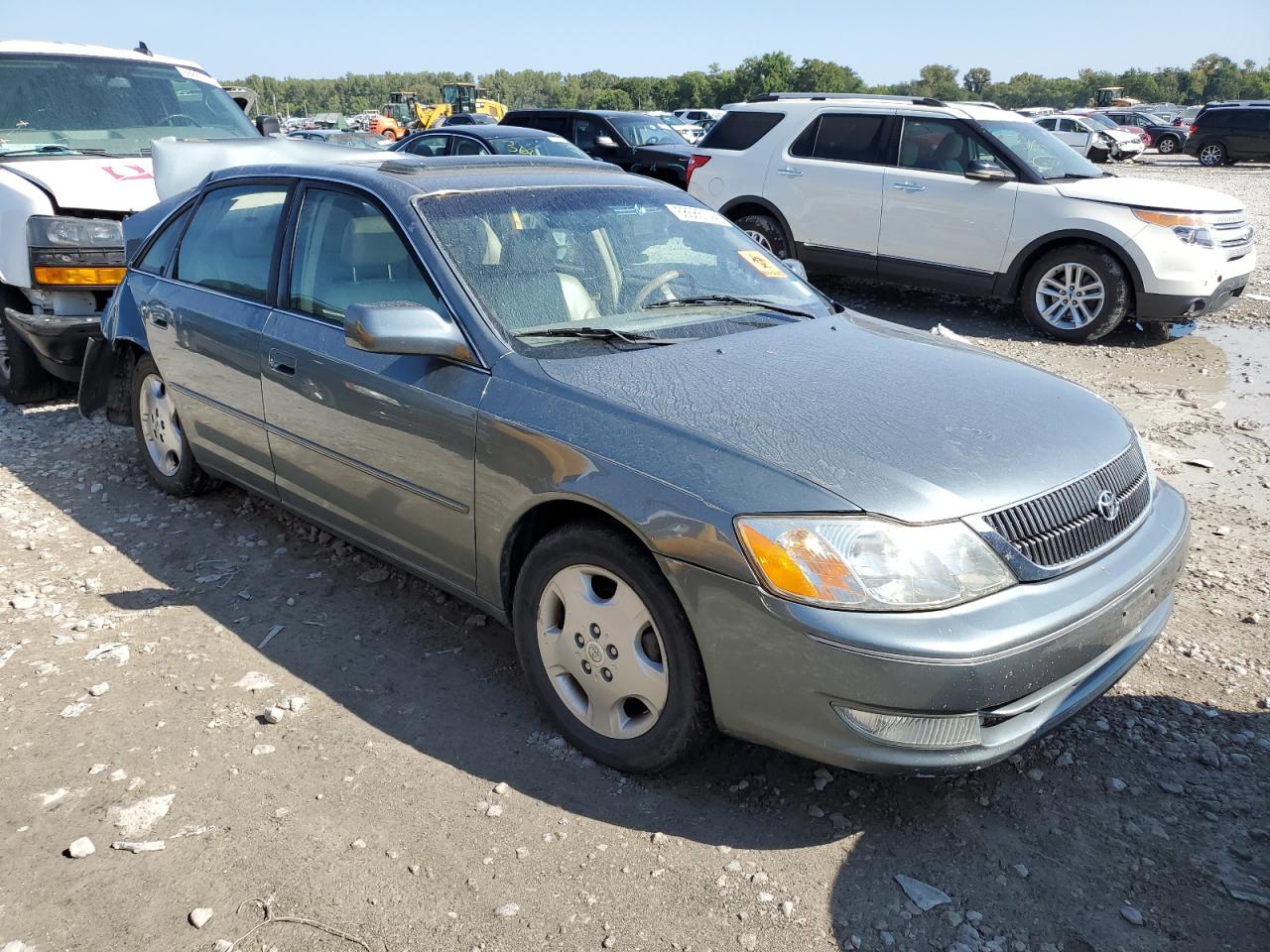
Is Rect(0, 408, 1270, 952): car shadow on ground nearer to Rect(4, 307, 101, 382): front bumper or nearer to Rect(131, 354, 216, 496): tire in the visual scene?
Rect(131, 354, 216, 496): tire

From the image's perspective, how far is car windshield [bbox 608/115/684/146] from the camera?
591 inches

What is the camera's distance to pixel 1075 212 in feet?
26.2

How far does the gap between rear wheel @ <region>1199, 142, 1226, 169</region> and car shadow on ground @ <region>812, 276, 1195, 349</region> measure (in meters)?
25.1

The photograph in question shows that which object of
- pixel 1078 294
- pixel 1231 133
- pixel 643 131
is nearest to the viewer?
pixel 1078 294

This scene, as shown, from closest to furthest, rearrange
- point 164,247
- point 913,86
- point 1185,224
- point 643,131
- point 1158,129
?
point 164,247 → point 1185,224 → point 643,131 → point 1158,129 → point 913,86

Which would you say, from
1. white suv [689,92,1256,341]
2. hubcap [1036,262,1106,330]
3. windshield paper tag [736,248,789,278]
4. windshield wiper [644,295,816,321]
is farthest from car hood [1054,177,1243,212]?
windshield wiper [644,295,816,321]

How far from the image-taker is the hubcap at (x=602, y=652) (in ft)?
9.06

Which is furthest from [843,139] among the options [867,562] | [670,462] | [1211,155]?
[1211,155]

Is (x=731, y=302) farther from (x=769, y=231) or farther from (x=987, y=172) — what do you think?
(x=769, y=231)

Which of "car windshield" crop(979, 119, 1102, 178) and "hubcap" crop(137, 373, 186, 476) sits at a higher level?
"car windshield" crop(979, 119, 1102, 178)

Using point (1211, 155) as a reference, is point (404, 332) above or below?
above

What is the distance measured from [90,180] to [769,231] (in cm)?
599

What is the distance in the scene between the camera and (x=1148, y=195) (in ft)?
26.2

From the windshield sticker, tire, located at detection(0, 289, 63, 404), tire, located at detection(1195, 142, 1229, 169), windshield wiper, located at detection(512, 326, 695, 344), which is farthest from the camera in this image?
A: tire, located at detection(1195, 142, 1229, 169)
